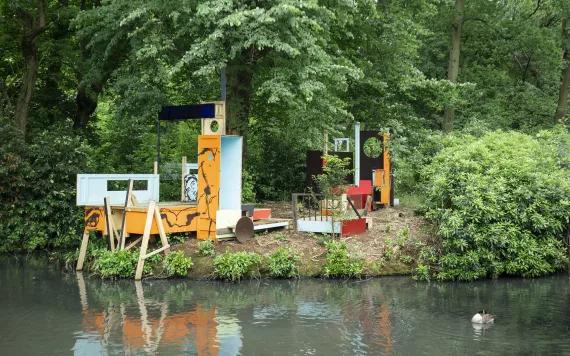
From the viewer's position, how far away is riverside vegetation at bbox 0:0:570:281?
47.0 ft

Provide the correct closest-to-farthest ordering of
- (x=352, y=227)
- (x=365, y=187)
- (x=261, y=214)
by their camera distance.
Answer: (x=352, y=227)
(x=261, y=214)
(x=365, y=187)

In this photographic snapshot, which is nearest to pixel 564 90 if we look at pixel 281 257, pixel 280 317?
pixel 281 257

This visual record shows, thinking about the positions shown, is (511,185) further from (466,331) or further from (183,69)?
(183,69)

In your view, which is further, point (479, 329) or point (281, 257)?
point (281, 257)

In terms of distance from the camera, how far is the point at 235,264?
44.4 feet

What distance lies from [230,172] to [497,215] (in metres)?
6.03

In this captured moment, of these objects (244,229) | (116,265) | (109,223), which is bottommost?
(116,265)

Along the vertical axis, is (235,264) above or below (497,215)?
below

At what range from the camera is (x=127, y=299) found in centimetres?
1194

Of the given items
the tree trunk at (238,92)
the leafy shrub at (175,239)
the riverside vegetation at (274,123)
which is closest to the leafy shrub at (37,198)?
the riverside vegetation at (274,123)

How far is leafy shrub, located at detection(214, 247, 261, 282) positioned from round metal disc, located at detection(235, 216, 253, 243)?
832 mm

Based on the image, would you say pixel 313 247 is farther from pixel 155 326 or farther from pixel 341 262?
pixel 155 326

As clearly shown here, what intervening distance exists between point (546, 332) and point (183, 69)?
39.6 feet

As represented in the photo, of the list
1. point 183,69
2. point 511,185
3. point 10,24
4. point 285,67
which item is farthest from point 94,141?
point 511,185
